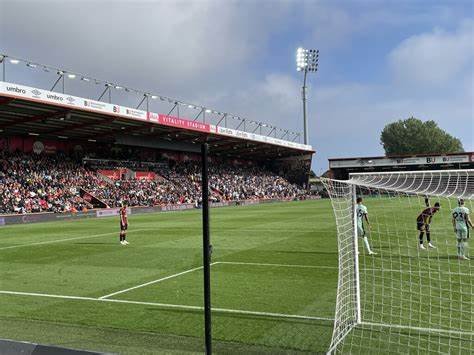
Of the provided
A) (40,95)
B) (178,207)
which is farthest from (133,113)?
(178,207)

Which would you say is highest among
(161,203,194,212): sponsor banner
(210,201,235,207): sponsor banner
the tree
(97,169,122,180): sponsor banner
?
the tree

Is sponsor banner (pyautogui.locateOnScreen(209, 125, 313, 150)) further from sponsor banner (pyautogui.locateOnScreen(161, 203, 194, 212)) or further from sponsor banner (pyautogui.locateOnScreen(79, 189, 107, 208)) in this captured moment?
sponsor banner (pyautogui.locateOnScreen(79, 189, 107, 208))

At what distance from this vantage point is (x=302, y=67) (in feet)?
246

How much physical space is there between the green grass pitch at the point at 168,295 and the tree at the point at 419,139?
100.0 metres

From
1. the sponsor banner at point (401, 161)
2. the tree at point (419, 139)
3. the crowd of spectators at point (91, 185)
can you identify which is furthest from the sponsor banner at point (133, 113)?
the tree at point (419, 139)

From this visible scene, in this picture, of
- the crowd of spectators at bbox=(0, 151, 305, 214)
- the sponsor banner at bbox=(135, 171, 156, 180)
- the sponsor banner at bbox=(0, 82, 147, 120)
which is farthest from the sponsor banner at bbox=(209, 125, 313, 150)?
the sponsor banner at bbox=(0, 82, 147, 120)

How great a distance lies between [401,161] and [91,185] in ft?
179

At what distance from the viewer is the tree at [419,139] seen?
109 m

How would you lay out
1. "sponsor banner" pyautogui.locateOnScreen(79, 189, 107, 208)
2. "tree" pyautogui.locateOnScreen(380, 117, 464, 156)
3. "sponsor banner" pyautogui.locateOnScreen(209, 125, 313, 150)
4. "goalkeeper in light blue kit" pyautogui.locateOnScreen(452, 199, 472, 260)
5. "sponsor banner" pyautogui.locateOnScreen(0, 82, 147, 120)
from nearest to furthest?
"goalkeeper in light blue kit" pyautogui.locateOnScreen(452, 199, 472, 260) < "sponsor banner" pyautogui.locateOnScreen(0, 82, 147, 120) < "sponsor banner" pyautogui.locateOnScreen(79, 189, 107, 208) < "sponsor banner" pyautogui.locateOnScreen(209, 125, 313, 150) < "tree" pyautogui.locateOnScreen(380, 117, 464, 156)

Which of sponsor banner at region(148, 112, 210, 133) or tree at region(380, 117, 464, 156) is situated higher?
tree at region(380, 117, 464, 156)

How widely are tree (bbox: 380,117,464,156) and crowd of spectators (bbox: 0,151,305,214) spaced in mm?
56645

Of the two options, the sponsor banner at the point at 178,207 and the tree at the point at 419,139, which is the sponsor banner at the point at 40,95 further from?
the tree at the point at 419,139

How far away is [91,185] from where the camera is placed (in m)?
44.0

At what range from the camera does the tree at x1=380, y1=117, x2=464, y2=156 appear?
109m
